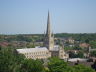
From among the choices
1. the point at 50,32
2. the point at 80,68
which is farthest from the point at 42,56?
the point at 80,68

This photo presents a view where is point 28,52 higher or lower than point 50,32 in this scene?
lower

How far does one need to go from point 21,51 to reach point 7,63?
2991 cm

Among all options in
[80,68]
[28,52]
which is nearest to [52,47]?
[28,52]

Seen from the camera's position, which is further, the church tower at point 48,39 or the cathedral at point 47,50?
the cathedral at point 47,50

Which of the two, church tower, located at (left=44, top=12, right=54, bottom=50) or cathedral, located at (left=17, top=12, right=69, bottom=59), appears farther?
cathedral, located at (left=17, top=12, right=69, bottom=59)

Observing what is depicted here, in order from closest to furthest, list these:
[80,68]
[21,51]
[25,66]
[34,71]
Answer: [80,68], [34,71], [25,66], [21,51]

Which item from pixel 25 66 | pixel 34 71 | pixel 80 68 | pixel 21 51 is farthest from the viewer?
pixel 21 51

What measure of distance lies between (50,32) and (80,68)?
4087 centimetres

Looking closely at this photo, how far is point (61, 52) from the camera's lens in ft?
269

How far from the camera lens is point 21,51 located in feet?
264

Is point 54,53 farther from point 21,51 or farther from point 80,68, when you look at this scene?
point 80,68

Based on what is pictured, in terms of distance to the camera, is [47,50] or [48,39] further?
[47,50]

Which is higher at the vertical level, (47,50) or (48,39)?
(48,39)

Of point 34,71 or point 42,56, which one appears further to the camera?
point 42,56
